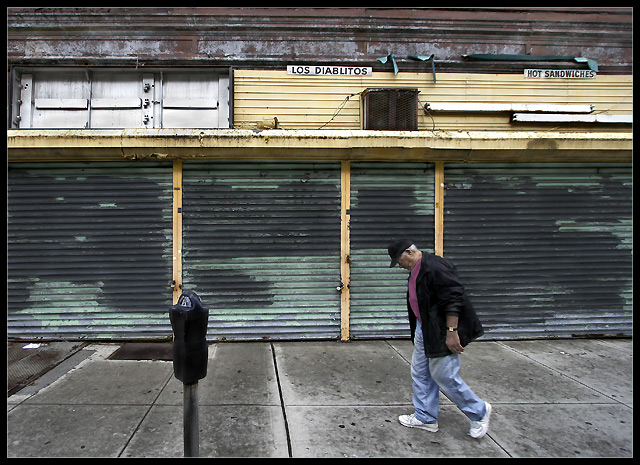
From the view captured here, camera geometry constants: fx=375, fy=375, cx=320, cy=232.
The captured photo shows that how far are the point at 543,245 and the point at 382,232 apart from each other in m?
2.72

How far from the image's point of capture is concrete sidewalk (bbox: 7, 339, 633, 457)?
3080 millimetres

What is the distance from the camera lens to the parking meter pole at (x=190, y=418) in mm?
2498

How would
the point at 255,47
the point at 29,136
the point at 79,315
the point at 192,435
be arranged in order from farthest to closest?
the point at 255,47, the point at 79,315, the point at 29,136, the point at 192,435

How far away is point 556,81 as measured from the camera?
6441 millimetres

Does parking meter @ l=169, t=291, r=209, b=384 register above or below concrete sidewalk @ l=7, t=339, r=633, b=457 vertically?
above

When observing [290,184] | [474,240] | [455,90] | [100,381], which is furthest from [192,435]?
[455,90]

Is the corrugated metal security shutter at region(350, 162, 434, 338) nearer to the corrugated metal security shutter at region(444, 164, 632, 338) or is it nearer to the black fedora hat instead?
the corrugated metal security shutter at region(444, 164, 632, 338)

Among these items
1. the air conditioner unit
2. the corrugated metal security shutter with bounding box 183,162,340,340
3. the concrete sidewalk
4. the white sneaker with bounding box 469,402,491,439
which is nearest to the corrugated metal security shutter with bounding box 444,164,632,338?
the concrete sidewalk

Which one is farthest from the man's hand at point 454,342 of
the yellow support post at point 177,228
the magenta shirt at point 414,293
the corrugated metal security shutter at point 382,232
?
the yellow support post at point 177,228

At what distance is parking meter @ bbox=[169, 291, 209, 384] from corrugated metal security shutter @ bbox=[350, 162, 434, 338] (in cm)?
388

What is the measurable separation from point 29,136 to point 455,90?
6727 millimetres

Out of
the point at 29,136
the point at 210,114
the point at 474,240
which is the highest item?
the point at 210,114

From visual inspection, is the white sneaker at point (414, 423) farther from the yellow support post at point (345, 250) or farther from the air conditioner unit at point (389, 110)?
the air conditioner unit at point (389, 110)

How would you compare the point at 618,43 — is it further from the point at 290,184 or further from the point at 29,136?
the point at 29,136
